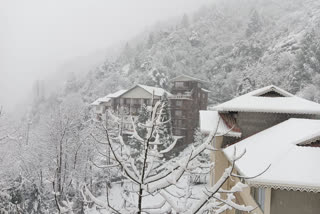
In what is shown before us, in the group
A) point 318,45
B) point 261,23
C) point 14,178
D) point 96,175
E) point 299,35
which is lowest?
point 96,175

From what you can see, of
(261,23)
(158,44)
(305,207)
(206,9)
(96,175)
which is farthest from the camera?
(206,9)

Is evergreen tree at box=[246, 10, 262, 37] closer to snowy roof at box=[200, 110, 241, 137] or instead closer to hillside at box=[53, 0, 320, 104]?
hillside at box=[53, 0, 320, 104]

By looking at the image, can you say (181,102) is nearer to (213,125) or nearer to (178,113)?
(178,113)

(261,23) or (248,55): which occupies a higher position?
(261,23)

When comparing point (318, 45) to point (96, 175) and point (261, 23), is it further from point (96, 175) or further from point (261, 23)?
point (96, 175)

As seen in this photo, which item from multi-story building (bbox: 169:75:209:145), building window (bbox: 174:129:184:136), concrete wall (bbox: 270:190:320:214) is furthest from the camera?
building window (bbox: 174:129:184:136)

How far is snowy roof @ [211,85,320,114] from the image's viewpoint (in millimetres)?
12859

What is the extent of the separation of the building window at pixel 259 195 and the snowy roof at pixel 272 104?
4781mm

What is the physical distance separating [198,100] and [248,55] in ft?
72.5

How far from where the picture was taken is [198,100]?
1890 inches

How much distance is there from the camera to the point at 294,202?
7.59 meters

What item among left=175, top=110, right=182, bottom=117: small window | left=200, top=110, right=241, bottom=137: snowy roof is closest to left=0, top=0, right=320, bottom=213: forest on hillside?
left=200, top=110, right=241, bottom=137: snowy roof

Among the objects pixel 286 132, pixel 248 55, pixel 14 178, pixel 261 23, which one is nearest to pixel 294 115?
pixel 286 132

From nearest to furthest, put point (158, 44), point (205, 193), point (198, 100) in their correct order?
1. point (205, 193)
2. point (198, 100)
3. point (158, 44)
